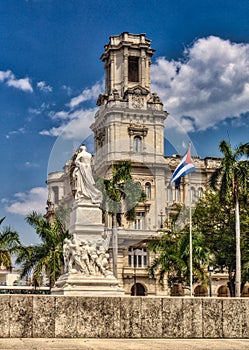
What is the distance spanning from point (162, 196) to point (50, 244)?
991 inches

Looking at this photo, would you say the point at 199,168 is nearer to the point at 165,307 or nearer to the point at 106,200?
the point at 106,200

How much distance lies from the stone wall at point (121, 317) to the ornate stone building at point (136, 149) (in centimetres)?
4465

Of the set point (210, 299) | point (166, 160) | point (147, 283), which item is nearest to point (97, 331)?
point (210, 299)

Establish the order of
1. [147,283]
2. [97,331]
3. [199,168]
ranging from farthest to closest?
[199,168], [147,283], [97,331]

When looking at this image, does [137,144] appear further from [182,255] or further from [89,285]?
[89,285]

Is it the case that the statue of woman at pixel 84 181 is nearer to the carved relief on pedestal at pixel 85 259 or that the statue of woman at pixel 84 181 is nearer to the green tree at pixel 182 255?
the carved relief on pedestal at pixel 85 259

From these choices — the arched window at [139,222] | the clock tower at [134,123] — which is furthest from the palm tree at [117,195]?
the clock tower at [134,123]

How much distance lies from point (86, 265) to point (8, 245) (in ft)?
64.0

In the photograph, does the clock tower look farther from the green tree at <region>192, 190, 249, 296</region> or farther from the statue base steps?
the statue base steps

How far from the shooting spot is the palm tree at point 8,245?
4172cm

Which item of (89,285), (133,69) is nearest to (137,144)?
(133,69)

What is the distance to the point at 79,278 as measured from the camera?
23.9 meters

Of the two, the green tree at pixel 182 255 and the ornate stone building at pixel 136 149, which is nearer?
the green tree at pixel 182 255

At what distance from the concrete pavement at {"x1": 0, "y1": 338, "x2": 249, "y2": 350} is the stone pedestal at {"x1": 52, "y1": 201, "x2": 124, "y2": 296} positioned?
381 inches
